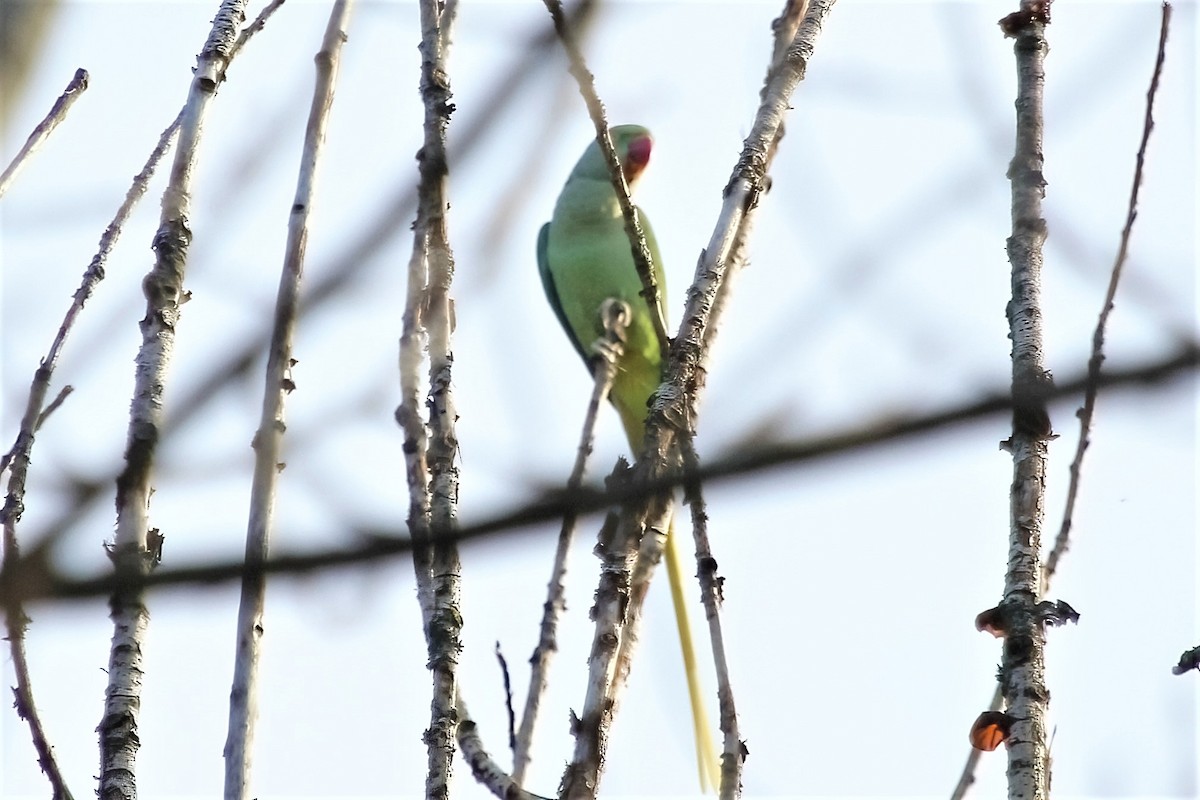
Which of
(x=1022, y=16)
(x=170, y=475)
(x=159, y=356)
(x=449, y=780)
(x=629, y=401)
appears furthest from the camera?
(x=629, y=401)

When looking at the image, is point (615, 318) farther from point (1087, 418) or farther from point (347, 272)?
point (347, 272)

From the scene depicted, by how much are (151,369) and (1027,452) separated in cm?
147

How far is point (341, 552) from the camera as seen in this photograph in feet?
2.55

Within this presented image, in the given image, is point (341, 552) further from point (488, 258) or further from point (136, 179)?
point (136, 179)

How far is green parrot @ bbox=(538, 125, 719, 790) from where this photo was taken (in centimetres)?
530

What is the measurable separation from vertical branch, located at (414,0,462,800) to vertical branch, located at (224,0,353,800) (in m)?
0.19

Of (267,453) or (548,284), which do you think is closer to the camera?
(267,453)

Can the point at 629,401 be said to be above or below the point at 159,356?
above

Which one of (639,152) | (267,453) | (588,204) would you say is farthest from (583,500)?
(639,152)

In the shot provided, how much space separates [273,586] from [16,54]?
2035mm

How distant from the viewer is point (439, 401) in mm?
2477

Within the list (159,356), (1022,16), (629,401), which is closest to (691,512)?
(159,356)

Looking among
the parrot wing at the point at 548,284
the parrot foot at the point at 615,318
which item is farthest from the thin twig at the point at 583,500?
the parrot wing at the point at 548,284

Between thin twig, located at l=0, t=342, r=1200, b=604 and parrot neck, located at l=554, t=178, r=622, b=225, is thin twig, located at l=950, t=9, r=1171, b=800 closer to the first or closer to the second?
thin twig, located at l=0, t=342, r=1200, b=604
